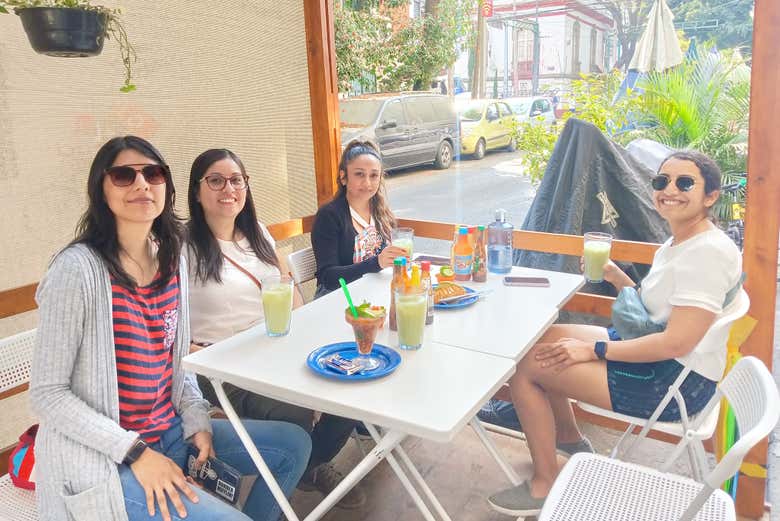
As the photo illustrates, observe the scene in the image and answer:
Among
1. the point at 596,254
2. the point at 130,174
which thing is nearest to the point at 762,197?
the point at 596,254

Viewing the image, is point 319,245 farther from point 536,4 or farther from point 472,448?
point 536,4

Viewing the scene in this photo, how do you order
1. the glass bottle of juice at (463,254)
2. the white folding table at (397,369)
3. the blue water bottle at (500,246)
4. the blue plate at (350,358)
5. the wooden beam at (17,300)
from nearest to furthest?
the white folding table at (397,369) < the blue plate at (350,358) < the wooden beam at (17,300) < the glass bottle of juice at (463,254) < the blue water bottle at (500,246)

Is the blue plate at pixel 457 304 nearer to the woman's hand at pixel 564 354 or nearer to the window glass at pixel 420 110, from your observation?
the woman's hand at pixel 564 354

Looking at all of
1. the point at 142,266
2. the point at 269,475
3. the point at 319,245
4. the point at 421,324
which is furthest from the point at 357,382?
the point at 319,245

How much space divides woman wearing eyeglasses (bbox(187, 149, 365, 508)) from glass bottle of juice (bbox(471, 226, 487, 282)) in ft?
2.44

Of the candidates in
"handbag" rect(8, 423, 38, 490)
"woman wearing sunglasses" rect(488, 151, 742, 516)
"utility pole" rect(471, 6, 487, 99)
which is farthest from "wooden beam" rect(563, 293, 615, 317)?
"handbag" rect(8, 423, 38, 490)

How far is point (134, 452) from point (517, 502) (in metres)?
1.33

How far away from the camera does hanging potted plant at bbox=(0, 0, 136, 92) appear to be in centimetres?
185

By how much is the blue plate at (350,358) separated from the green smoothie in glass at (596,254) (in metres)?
0.98

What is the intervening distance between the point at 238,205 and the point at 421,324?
3.15 feet

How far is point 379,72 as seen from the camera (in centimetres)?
432

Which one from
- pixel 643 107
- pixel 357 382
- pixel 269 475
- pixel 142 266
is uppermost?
pixel 643 107

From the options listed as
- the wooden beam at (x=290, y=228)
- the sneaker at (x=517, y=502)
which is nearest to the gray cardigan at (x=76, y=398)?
the sneaker at (x=517, y=502)

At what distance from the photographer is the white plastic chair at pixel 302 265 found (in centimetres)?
271
